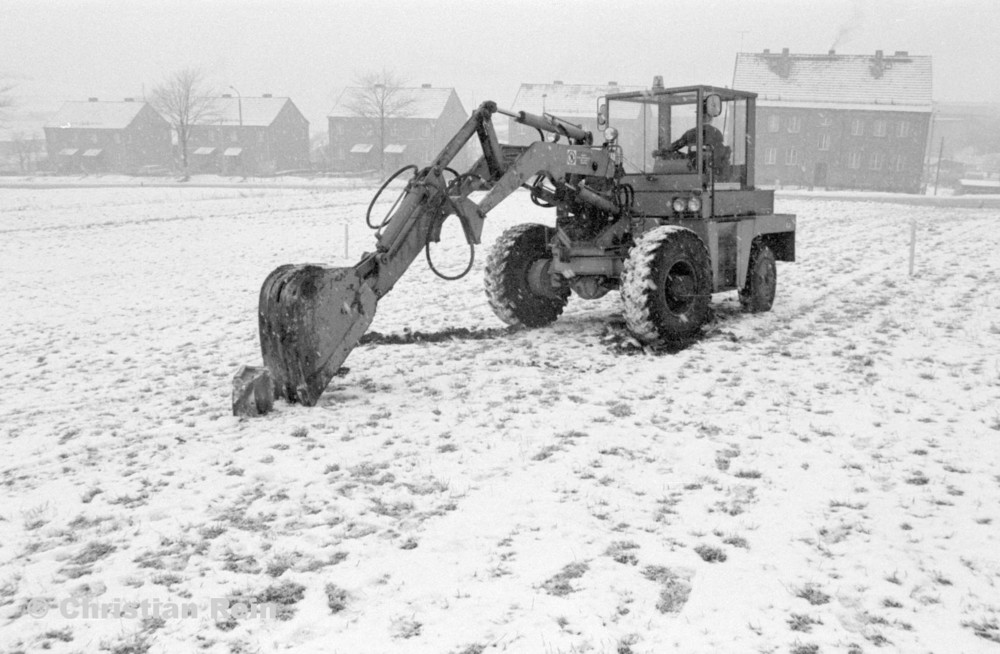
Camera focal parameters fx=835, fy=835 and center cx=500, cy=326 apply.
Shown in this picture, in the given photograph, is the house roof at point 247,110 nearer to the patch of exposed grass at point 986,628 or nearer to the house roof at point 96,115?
the house roof at point 96,115

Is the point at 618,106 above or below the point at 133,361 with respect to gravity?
above

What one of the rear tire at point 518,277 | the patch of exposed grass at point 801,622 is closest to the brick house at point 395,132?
the rear tire at point 518,277

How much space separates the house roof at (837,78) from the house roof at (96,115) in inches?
2289

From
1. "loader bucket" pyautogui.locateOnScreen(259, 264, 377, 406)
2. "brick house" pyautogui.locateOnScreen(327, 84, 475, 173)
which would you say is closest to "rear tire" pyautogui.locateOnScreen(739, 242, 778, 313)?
"loader bucket" pyautogui.locateOnScreen(259, 264, 377, 406)

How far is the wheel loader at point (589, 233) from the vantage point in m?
6.95

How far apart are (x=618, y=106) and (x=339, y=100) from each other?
242ft

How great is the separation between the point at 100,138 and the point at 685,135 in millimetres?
84400

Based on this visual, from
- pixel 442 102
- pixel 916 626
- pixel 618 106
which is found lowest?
pixel 916 626

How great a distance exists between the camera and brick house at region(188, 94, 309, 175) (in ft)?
263

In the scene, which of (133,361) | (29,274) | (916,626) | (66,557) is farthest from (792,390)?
(29,274)

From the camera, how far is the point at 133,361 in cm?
952

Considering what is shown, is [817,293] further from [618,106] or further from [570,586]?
[570,586]

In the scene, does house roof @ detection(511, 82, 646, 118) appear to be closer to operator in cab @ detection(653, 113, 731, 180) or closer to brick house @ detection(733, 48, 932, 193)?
brick house @ detection(733, 48, 932, 193)

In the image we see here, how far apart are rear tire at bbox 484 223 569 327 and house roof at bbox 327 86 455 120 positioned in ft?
225
